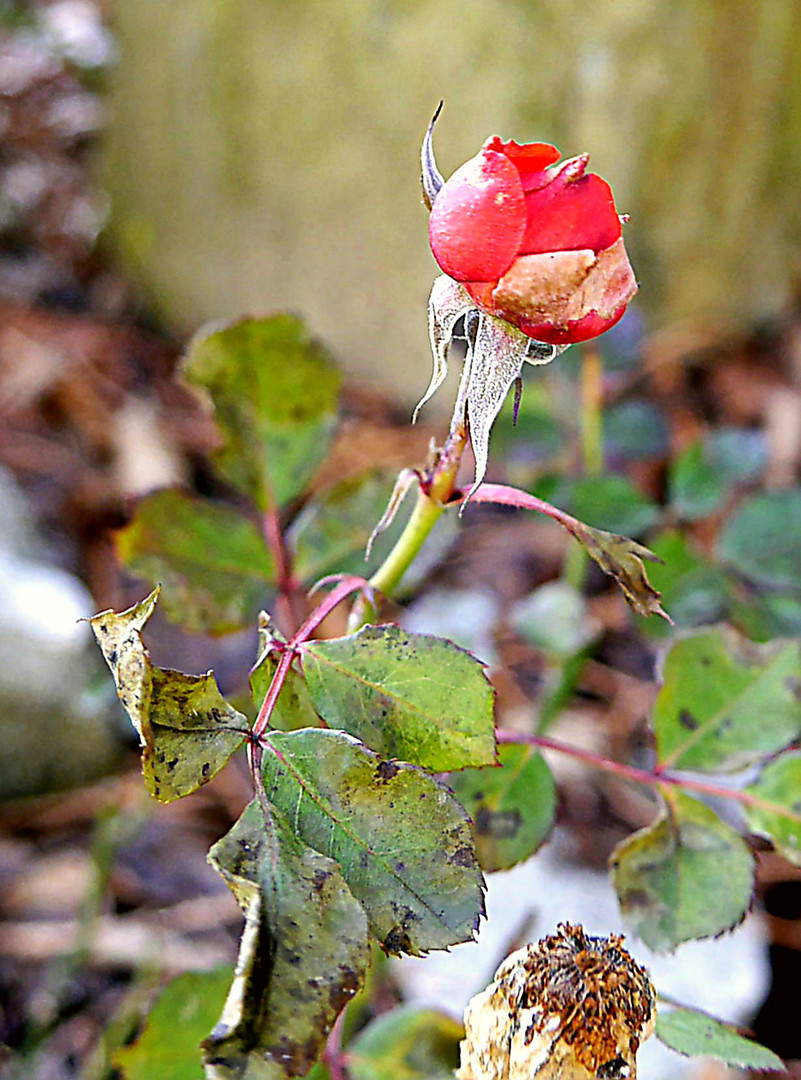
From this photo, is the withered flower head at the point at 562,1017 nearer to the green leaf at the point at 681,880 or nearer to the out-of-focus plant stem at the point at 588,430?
the green leaf at the point at 681,880

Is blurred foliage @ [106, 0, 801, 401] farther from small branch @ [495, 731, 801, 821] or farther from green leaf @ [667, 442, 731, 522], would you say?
small branch @ [495, 731, 801, 821]

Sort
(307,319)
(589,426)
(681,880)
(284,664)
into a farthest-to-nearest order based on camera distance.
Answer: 1. (307,319)
2. (589,426)
3. (681,880)
4. (284,664)

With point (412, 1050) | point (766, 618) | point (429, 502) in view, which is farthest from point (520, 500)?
point (766, 618)

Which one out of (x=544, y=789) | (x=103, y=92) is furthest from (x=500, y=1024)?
(x=103, y=92)

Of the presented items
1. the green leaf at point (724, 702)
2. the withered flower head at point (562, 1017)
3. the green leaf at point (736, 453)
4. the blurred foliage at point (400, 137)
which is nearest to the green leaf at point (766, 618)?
the green leaf at point (736, 453)

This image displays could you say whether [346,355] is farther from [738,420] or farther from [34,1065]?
[34,1065]

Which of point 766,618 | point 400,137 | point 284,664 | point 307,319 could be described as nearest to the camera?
point 284,664

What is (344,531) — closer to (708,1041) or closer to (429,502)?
(429,502)

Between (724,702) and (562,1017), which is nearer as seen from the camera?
(562,1017)
